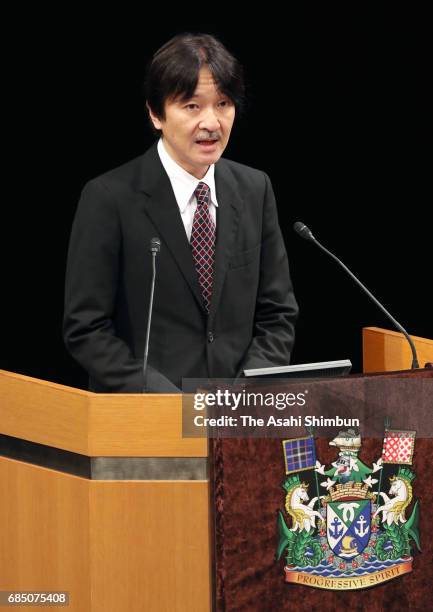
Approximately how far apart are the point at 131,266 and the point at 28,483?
0.67 metres

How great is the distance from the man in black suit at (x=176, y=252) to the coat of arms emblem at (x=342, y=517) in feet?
1.70

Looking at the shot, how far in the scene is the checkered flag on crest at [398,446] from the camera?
3180mm

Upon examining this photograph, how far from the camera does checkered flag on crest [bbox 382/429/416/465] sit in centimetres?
318

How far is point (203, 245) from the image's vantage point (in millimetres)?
3688

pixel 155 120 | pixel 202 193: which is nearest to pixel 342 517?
pixel 202 193

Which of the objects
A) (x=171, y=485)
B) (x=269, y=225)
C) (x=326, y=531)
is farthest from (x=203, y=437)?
(x=269, y=225)

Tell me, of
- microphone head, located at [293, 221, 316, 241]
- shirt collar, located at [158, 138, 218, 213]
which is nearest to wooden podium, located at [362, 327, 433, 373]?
microphone head, located at [293, 221, 316, 241]

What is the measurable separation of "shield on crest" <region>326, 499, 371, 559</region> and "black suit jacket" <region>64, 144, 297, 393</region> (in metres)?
0.64

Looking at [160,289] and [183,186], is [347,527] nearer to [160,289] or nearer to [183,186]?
[160,289]

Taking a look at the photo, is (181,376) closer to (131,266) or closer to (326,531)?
(131,266)

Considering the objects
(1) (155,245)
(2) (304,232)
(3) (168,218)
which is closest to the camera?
(1) (155,245)

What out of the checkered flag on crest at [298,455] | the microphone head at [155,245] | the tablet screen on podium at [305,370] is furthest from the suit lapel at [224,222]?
the checkered flag on crest at [298,455]

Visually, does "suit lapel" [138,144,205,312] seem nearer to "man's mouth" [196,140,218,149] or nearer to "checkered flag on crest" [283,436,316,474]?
"man's mouth" [196,140,218,149]

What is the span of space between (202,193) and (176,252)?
21 cm
